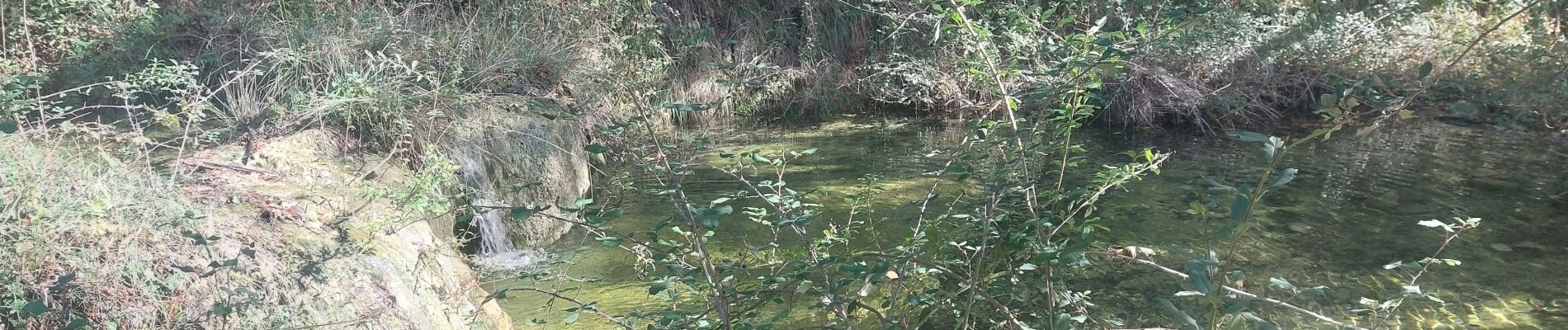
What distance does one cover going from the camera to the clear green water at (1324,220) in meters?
3.39

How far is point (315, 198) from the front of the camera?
3182mm

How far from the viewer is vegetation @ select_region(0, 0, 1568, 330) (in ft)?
6.22

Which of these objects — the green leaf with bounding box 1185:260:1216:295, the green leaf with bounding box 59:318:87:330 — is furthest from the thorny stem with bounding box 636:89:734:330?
the green leaf with bounding box 59:318:87:330

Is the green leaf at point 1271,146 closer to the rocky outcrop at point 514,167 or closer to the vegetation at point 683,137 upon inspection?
the vegetation at point 683,137

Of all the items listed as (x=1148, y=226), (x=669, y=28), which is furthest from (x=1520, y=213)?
(x=669, y=28)

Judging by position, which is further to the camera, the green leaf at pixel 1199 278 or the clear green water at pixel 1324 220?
the clear green water at pixel 1324 220

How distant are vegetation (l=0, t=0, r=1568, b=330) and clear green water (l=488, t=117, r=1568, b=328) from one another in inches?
4.1

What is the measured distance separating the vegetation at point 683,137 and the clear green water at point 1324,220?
0.34ft

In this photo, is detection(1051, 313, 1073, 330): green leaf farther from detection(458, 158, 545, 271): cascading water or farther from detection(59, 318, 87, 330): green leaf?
detection(458, 158, 545, 271): cascading water

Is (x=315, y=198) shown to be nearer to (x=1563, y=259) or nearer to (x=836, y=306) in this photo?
(x=836, y=306)

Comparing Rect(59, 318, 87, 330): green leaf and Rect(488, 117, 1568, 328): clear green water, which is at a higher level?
Rect(59, 318, 87, 330): green leaf

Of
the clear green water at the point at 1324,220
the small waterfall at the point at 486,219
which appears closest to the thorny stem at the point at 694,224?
the clear green water at the point at 1324,220

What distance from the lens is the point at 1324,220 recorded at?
4.55 m

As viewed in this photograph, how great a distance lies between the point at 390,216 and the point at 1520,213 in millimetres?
5185
